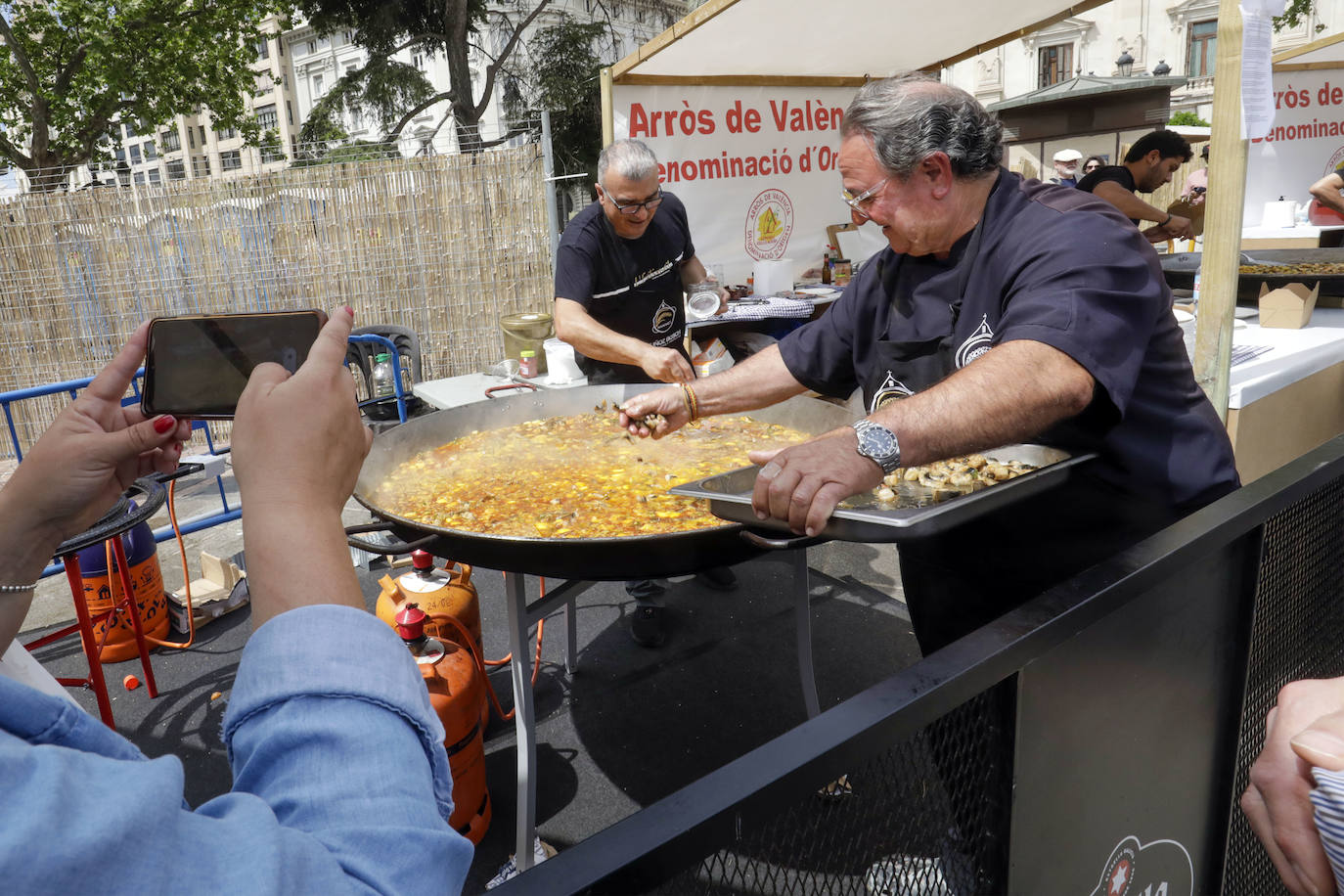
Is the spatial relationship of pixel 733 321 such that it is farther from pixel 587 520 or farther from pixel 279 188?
pixel 279 188

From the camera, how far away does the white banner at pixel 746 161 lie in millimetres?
6324

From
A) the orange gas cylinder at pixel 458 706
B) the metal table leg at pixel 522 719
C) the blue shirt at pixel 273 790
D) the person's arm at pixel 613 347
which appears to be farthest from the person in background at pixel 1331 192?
the blue shirt at pixel 273 790

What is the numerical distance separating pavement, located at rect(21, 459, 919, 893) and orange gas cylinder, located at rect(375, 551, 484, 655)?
1.85ft

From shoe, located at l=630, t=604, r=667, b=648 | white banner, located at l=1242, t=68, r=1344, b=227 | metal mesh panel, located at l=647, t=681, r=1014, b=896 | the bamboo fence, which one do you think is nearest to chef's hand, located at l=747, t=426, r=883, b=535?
metal mesh panel, located at l=647, t=681, r=1014, b=896

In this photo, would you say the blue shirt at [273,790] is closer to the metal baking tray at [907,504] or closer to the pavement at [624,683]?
the metal baking tray at [907,504]

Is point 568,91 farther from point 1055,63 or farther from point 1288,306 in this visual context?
point 1055,63

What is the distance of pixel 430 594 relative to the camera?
307cm

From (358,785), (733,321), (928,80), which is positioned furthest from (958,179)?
(733,321)

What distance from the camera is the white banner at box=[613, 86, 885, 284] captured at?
20.7ft

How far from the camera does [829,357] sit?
244cm

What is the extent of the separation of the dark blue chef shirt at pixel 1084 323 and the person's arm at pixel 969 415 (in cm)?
4

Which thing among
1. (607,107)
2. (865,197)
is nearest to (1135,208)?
(607,107)

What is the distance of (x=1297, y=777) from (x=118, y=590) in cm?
451

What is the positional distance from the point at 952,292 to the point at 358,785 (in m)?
1.82
